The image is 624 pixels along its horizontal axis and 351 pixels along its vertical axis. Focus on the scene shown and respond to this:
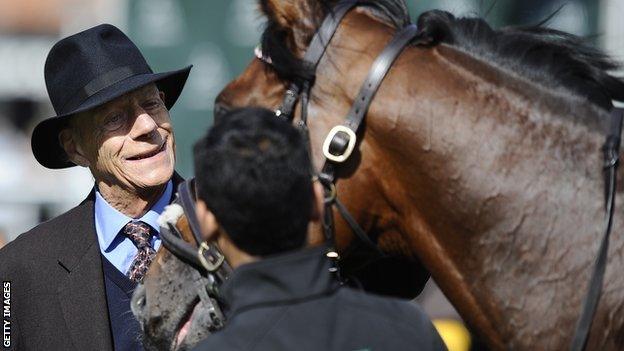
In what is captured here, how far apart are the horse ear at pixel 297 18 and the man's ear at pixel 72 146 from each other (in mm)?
1180

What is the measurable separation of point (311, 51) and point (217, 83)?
14.6 feet

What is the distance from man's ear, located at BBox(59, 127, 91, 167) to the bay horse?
102cm

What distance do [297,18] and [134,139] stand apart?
0.95 m

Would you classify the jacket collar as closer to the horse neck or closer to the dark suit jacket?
the horse neck

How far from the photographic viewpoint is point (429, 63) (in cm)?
263

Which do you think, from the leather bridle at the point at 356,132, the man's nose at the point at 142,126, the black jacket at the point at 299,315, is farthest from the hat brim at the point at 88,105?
the black jacket at the point at 299,315

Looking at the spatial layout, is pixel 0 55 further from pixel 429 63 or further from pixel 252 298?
pixel 252 298

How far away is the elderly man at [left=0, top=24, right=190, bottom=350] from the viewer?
331cm

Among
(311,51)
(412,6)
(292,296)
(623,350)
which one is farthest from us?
(412,6)

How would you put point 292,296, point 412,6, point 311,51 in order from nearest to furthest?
point 292,296 < point 311,51 < point 412,6

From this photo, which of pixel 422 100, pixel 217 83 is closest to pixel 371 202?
pixel 422 100

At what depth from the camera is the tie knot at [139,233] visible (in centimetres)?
342

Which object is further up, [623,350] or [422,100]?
[422,100]

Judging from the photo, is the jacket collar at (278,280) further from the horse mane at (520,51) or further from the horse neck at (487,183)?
the horse mane at (520,51)
